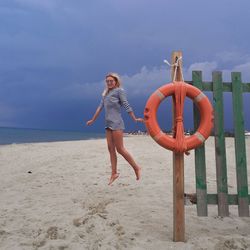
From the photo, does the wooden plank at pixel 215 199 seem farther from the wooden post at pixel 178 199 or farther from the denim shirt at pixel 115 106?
the denim shirt at pixel 115 106

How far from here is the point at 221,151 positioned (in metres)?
3.90

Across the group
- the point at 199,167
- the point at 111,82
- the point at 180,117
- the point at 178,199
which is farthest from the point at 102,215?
the point at 111,82

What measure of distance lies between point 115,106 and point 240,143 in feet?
5.70

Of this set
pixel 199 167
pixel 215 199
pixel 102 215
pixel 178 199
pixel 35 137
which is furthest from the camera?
pixel 35 137

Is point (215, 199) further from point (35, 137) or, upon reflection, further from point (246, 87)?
point (35, 137)

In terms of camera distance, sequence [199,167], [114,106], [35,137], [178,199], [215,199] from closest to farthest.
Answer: [178,199]
[199,167]
[215,199]
[114,106]
[35,137]

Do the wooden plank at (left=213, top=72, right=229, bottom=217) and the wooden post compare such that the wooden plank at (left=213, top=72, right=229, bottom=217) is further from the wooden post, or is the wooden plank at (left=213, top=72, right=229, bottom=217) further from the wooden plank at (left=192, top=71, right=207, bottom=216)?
the wooden post

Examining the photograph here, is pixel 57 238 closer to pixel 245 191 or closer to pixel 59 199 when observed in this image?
pixel 59 199

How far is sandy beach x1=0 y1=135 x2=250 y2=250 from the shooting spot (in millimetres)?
3535

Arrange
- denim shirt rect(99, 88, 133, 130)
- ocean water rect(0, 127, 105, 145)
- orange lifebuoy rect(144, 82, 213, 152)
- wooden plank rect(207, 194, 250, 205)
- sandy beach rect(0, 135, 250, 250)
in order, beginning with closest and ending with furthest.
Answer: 1. sandy beach rect(0, 135, 250, 250)
2. orange lifebuoy rect(144, 82, 213, 152)
3. wooden plank rect(207, 194, 250, 205)
4. denim shirt rect(99, 88, 133, 130)
5. ocean water rect(0, 127, 105, 145)

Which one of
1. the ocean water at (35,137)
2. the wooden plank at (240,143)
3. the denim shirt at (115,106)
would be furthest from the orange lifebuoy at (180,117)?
the ocean water at (35,137)

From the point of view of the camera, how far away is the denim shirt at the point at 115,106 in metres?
4.63

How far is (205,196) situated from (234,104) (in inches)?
45.1

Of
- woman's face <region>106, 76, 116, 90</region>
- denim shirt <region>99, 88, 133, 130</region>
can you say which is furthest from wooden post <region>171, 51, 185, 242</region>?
woman's face <region>106, 76, 116, 90</region>
